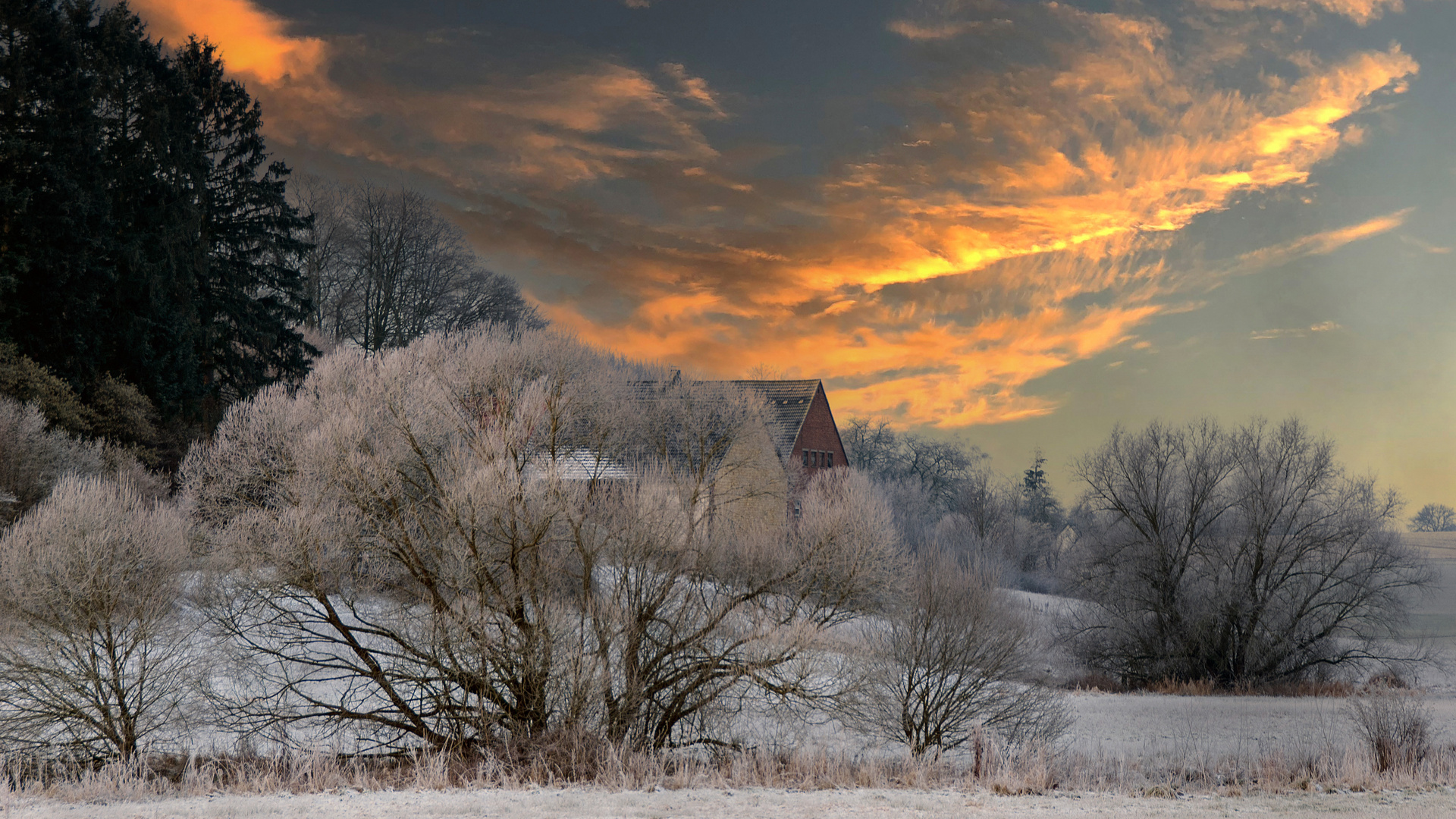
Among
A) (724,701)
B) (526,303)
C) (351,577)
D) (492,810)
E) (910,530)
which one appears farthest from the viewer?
(910,530)

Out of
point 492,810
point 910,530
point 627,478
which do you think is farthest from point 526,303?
point 492,810

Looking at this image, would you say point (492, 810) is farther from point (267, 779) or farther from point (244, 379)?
point (244, 379)

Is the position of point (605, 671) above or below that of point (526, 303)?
below

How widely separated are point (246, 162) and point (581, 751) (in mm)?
30095

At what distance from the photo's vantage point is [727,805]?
10.1m

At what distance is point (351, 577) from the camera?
572 inches

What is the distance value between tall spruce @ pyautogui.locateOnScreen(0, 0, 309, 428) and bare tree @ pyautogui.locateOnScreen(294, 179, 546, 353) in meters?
4.22

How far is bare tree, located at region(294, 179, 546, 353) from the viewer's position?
40.6 m

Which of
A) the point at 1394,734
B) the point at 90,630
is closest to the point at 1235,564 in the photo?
the point at 1394,734

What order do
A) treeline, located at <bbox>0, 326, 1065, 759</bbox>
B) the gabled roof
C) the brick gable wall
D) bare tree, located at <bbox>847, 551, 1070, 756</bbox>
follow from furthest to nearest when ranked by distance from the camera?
the brick gable wall, the gabled roof, bare tree, located at <bbox>847, 551, 1070, 756</bbox>, treeline, located at <bbox>0, 326, 1065, 759</bbox>

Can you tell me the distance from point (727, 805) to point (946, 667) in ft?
23.2

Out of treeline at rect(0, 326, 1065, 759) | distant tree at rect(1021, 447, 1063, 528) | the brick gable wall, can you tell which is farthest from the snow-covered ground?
distant tree at rect(1021, 447, 1063, 528)

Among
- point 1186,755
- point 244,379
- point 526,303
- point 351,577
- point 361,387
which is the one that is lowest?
point 1186,755

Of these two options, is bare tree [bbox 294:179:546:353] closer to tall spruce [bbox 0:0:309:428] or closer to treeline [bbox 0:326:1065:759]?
tall spruce [bbox 0:0:309:428]
